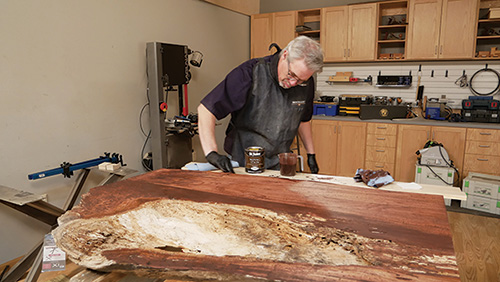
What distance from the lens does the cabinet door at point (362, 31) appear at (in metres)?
4.54

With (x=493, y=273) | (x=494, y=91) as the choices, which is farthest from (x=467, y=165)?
(x=493, y=273)

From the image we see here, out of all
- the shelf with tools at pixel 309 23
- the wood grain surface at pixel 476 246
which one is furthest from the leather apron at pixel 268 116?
the shelf with tools at pixel 309 23

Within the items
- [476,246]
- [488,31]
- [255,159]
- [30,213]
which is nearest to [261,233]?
[255,159]

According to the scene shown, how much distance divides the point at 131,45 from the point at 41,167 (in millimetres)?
1400

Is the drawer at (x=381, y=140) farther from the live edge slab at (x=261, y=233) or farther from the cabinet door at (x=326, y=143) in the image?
the live edge slab at (x=261, y=233)

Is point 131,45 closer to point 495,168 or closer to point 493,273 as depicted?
point 493,273

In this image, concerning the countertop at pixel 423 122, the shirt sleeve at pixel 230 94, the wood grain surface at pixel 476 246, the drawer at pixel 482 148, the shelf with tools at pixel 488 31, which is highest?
the shelf with tools at pixel 488 31

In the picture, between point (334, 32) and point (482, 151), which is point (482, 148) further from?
point (334, 32)

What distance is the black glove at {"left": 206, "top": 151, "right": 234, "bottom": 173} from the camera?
1753 mm

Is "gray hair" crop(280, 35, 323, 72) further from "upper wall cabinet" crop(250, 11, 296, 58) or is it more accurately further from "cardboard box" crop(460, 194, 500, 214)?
"upper wall cabinet" crop(250, 11, 296, 58)

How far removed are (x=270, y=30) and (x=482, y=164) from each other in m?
3.41

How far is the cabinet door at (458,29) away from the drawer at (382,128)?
1094 mm

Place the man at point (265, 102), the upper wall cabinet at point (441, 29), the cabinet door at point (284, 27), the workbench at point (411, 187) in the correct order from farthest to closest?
1. the cabinet door at point (284, 27)
2. the upper wall cabinet at point (441, 29)
3. the man at point (265, 102)
4. the workbench at point (411, 187)

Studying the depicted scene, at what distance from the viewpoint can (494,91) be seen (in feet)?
14.1
